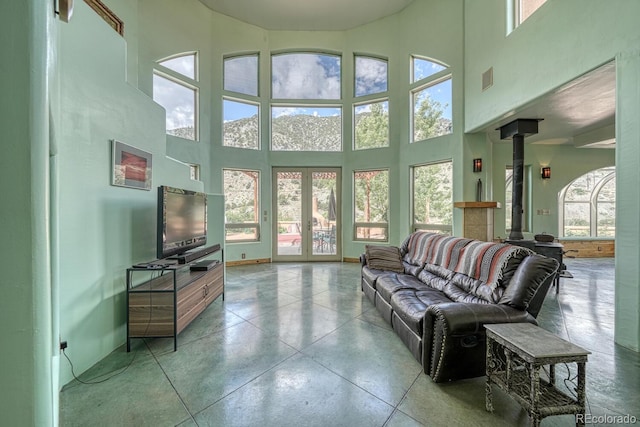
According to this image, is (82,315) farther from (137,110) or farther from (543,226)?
(543,226)

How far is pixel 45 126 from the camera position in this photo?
1.63 feet

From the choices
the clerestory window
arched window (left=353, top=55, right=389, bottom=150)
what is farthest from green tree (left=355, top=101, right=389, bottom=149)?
the clerestory window

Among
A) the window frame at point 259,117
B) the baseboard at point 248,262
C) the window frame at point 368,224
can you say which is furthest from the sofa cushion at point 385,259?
the window frame at point 259,117

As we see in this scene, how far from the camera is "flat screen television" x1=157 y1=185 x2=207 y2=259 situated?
2.79 metres

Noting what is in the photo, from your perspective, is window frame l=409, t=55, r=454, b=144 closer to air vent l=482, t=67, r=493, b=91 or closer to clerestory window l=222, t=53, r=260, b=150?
air vent l=482, t=67, r=493, b=91

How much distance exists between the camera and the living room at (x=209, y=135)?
48cm

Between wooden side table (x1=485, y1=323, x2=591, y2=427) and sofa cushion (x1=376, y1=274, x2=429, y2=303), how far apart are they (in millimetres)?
1195

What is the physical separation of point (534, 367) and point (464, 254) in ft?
5.46

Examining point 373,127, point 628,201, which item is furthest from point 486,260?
point 373,127

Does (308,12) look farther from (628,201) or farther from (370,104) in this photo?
(628,201)

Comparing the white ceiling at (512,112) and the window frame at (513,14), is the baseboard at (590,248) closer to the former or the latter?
the white ceiling at (512,112)

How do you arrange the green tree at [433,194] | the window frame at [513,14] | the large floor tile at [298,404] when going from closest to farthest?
the large floor tile at [298,404], the window frame at [513,14], the green tree at [433,194]

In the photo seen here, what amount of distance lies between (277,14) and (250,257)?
562 centimetres

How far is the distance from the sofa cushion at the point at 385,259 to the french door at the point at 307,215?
2740 millimetres
